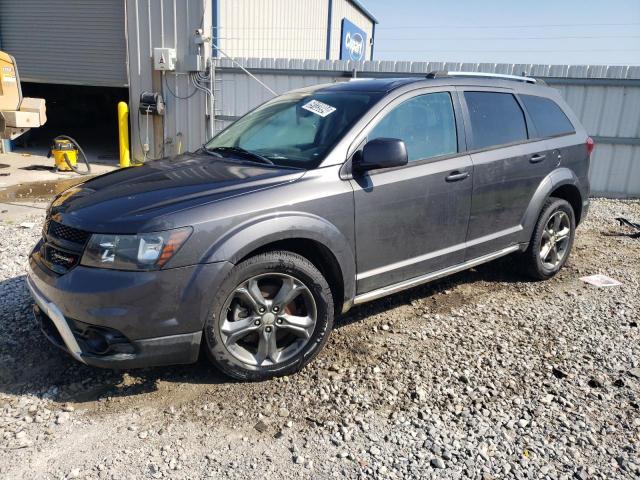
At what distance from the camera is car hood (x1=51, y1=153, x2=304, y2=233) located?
9.34ft

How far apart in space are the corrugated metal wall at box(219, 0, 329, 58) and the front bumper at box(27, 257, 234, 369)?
955cm

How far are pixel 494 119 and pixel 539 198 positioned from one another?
0.84m

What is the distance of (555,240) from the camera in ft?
16.9

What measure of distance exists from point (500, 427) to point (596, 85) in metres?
8.55

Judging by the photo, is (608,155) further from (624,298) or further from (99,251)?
(99,251)

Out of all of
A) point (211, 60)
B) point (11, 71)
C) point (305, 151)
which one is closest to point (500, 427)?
point (305, 151)

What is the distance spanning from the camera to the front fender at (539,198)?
470cm

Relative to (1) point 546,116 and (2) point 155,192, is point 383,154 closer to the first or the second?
(2) point 155,192

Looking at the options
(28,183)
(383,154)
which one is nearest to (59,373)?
(383,154)

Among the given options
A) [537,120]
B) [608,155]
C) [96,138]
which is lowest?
[96,138]

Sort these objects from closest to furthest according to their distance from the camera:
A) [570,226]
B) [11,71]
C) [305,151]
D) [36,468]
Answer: [36,468], [305,151], [570,226], [11,71]

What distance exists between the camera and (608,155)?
9.74m

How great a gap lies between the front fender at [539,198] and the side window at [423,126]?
1.10 meters

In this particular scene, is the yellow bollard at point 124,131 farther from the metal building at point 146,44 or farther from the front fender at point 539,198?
the front fender at point 539,198
